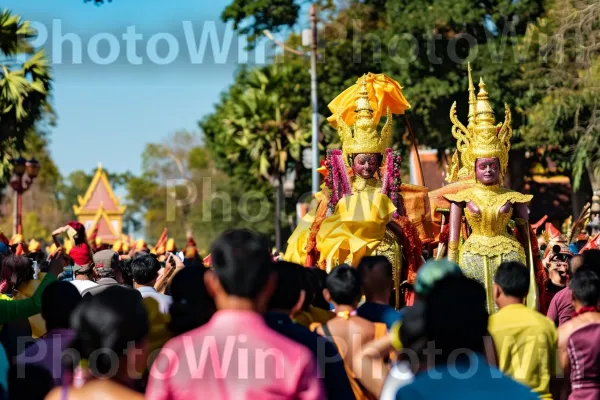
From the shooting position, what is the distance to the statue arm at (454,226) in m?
9.56

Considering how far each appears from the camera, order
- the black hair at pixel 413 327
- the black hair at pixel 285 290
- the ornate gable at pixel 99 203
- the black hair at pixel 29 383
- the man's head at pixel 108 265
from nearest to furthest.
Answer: the black hair at pixel 413 327
the black hair at pixel 29 383
the black hair at pixel 285 290
the man's head at pixel 108 265
the ornate gable at pixel 99 203

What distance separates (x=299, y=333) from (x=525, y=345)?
4.87 feet

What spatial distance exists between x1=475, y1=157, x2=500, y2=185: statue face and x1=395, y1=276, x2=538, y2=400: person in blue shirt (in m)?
5.43

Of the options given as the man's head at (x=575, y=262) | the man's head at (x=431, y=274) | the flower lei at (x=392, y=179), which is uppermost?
the flower lei at (x=392, y=179)

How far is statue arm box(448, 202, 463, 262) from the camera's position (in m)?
9.56

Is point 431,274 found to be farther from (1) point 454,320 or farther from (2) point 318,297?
(1) point 454,320

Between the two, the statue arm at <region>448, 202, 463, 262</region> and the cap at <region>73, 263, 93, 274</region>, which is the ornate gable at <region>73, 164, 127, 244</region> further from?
the statue arm at <region>448, 202, 463, 262</region>

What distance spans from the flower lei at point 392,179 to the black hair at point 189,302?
185 inches

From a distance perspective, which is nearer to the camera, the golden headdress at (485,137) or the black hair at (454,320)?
the black hair at (454,320)

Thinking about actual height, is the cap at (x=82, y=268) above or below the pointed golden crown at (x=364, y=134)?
below

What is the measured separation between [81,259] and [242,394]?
6.14 meters

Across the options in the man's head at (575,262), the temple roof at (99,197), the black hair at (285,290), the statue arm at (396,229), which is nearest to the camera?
the black hair at (285,290)

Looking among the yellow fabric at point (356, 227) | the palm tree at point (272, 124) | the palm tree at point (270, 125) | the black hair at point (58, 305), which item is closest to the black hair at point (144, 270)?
the yellow fabric at point (356, 227)

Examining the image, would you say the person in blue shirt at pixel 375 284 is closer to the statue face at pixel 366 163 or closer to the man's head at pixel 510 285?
the man's head at pixel 510 285
